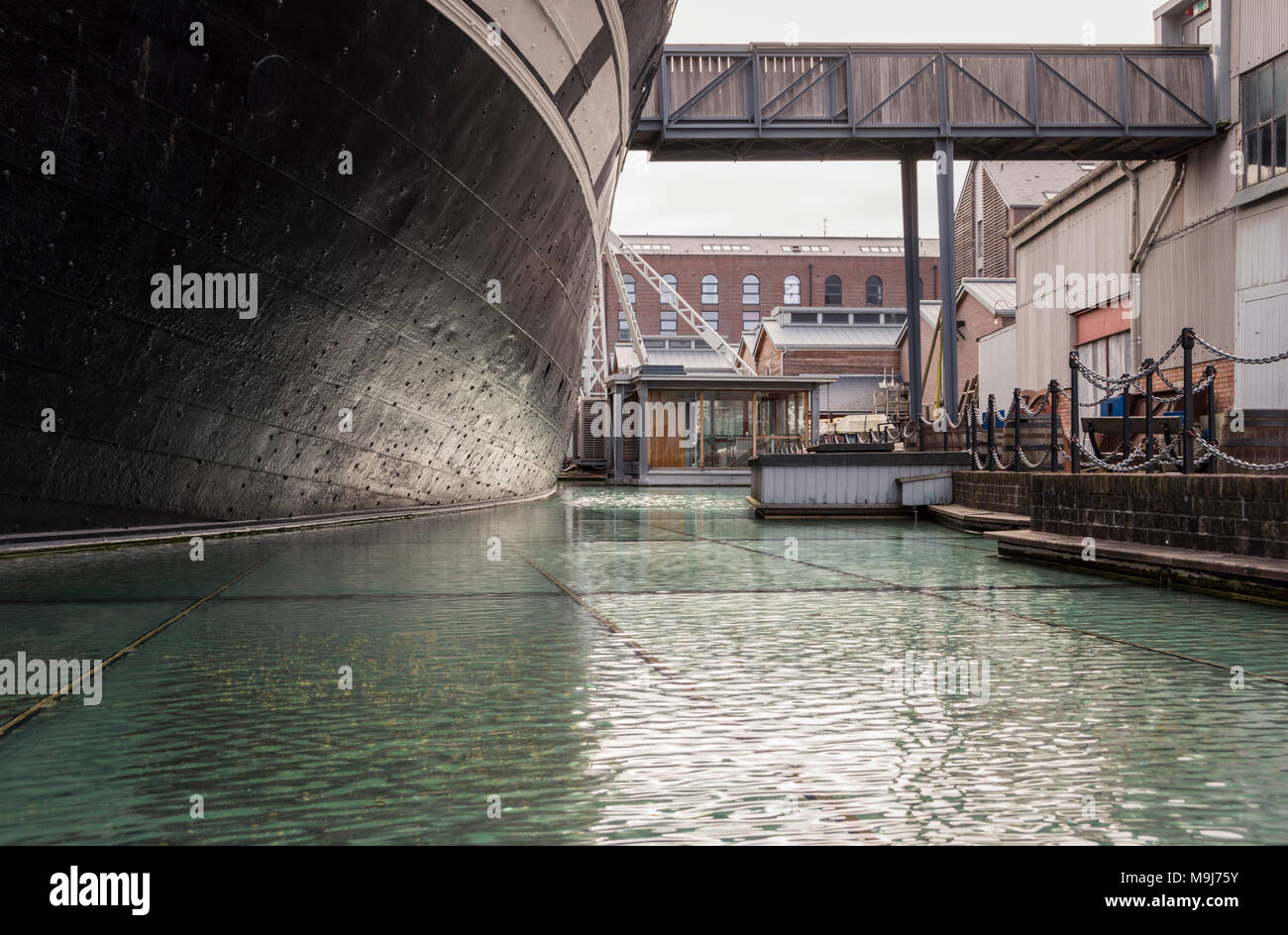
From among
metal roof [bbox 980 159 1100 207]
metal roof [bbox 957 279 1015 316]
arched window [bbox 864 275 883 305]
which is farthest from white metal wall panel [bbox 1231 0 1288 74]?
arched window [bbox 864 275 883 305]

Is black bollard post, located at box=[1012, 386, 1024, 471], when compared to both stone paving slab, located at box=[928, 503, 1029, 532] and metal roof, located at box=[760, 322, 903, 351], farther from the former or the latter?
metal roof, located at box=[760, 322, 903, 351]

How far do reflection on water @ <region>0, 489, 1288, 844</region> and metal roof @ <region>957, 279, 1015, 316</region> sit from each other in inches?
1308

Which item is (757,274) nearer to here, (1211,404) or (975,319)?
(975,319)

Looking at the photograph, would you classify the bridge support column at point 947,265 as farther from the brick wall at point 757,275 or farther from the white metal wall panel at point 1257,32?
the brick wall at point 757,275

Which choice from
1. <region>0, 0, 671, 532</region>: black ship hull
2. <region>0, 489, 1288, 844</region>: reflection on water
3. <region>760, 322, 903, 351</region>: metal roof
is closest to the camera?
<region>0, 489, 1288, 844</region>: reflection on water

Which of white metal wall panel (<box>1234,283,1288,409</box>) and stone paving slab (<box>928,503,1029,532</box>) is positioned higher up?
white metal wall panel (<box>1234,283,1288,409</box>)

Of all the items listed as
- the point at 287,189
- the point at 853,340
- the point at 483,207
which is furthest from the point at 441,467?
the point at 853,340

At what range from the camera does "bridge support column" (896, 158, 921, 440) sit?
94.6 ft

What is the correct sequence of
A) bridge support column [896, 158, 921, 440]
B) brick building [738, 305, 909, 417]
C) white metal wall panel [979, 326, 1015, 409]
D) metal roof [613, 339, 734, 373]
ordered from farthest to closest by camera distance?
metal roof [613, 339, 734, 373] < brick building [738, 305, 909, 417] < white metal wall panel [979, 326, 1015, 409] < bridge support column [896, 158, 921, 440]

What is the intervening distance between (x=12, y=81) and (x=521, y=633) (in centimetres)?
458

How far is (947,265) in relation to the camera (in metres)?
28.4

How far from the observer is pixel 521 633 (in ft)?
16.1

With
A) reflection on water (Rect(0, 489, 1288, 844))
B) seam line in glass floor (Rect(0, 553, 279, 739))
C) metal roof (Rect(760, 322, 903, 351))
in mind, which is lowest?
reflection on water (Rect(0, 489, 1288, 844))

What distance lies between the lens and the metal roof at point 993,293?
126 feet
